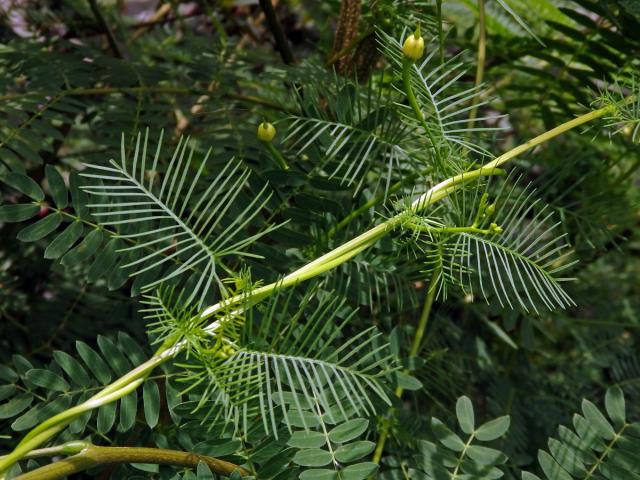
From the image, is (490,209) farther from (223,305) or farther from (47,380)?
(47,380)

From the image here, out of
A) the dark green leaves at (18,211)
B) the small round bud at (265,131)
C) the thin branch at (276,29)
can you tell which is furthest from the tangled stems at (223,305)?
the thin branch at (276,29)

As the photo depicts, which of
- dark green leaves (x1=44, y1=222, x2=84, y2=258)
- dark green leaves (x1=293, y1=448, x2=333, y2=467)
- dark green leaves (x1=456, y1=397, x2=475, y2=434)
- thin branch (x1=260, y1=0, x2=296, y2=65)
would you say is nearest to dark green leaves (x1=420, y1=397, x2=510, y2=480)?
dark green leaves (x1=456, y1=397, x2=475, y2=434)

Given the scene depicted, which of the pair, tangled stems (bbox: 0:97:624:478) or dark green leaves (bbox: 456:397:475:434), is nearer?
tangled stems (bbox: 0:97:624:478)

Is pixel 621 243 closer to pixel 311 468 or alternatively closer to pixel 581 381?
pixel 581 381

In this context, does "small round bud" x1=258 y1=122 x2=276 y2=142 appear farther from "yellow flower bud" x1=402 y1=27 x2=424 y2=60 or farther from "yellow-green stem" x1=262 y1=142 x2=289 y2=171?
"yellow flower bud" x1=402 y1=27 x2=424 y2=60

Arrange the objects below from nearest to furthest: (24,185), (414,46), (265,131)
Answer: (414,46) < (265,131) < (24,185)

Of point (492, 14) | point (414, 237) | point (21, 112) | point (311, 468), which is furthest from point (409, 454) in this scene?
point (492, 14)

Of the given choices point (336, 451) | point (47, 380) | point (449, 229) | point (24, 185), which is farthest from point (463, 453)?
point (24, 185)
